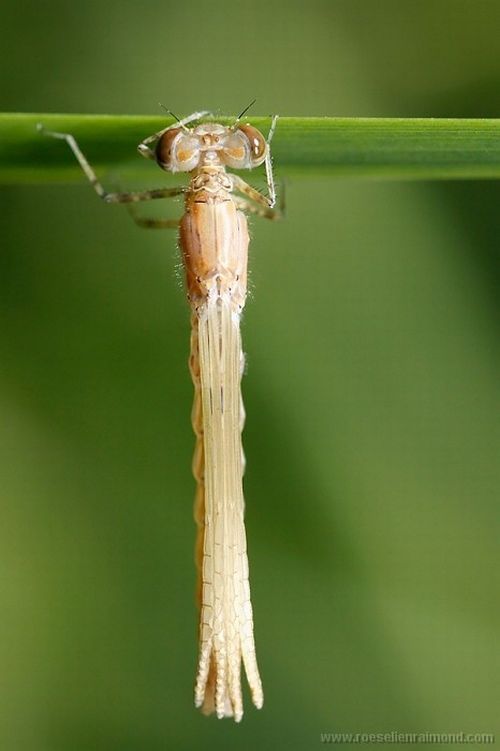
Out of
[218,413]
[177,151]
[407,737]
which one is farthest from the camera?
[407,737]

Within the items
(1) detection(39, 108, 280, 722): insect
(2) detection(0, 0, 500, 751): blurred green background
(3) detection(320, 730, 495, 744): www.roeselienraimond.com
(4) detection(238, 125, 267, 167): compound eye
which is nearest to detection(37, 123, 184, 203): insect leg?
(1) detection(39, 108, 280, 722): insect

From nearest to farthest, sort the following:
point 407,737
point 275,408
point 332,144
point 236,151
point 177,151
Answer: point 332,144 < point 177,151 < point 236,151 < point 407,737 < point 275,408

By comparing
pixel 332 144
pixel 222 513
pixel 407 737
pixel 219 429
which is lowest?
pixel 407 737

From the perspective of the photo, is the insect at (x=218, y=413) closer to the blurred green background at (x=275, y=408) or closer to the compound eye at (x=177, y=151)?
the compound eye at (x=177, y=151)

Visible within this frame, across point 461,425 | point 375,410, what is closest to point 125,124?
point 375,410

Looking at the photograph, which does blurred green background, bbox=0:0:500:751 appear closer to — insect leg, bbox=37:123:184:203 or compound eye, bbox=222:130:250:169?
insect leg, bbox=37:123:184:203

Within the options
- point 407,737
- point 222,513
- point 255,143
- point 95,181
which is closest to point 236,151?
point 255,143

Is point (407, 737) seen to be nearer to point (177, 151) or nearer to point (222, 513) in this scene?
point (222, 513)
